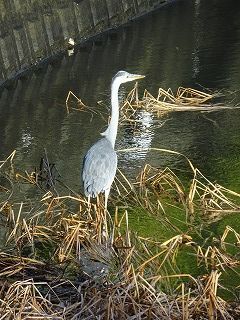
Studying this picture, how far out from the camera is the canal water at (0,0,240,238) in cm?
1479

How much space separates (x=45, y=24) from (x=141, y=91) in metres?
6.53

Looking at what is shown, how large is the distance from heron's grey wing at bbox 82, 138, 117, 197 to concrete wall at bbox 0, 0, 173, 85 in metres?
10.0

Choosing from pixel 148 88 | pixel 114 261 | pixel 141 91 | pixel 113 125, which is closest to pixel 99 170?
pixel 113 125

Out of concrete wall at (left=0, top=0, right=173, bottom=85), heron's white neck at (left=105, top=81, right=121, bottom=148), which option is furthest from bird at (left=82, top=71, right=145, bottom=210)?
concrete wall at (left=0, top=0, right=173, bottom=85)

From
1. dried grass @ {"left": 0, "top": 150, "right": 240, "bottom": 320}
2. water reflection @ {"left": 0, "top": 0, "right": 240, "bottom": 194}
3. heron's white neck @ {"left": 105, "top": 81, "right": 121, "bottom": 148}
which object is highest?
heron's white neck @ {"left": 105, "top": 81, "right": 121, "bottom": 148}

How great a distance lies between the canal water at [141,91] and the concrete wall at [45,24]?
449 mm

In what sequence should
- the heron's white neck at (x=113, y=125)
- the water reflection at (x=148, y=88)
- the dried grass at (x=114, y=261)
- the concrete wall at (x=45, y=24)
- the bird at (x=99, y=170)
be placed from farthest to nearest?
the concrete wall at (x=45, y=24) < the water reflection at (x=148, y=88) < the heron's white neck at (x=113, y=125) < the bird at (x=99, y=170) < the dried grass at (x=114, y=261)

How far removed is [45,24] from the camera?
81.7 ft

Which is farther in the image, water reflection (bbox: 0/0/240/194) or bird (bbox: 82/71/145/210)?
water reflection (bbox: 0/0/240/194)

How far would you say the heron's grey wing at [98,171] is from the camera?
38.3 feet

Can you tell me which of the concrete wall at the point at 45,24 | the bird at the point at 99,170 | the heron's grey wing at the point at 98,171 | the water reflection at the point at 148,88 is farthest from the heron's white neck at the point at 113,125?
the concrete wall at the point at 45,24

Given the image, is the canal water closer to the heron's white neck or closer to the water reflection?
the water reflection

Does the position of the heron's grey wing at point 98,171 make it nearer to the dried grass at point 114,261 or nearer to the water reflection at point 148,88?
the dried grass at point 114,261

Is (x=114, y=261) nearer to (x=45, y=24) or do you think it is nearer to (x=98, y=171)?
(x=98, y=171)
